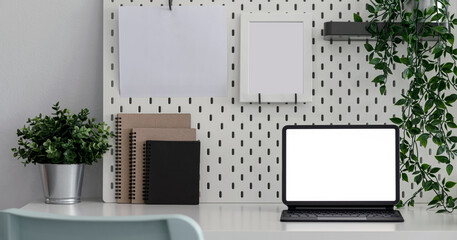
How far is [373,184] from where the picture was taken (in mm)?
1739

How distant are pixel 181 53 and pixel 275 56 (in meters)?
0.26

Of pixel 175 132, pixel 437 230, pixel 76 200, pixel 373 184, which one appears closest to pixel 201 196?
pixel 175 132

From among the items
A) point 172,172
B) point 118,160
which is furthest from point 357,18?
point 118,160

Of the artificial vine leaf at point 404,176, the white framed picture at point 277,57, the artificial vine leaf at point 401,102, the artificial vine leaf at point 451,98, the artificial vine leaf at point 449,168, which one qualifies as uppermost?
the white framed picture at point 277,57

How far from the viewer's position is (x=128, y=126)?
6.22 feet

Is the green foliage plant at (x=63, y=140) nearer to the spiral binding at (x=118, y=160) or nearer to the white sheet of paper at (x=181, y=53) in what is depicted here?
the spiral binding at (x=118, y=160)

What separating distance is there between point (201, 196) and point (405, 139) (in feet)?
1.93

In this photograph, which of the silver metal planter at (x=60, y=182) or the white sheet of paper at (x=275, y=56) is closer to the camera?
the silver metal planter at (x=60, y=182)

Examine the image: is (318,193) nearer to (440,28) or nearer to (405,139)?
(405,139)

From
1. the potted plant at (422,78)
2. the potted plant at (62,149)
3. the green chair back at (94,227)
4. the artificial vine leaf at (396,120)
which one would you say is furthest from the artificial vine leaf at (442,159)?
the green chair back at (94,227)

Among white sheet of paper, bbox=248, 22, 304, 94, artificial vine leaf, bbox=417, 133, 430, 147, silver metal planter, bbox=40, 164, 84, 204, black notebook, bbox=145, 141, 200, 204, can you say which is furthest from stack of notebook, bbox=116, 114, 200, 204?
artificial vine leaf, bbox=417, 133, 430, 147

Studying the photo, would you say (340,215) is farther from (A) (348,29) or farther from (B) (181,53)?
(B) (181,53)

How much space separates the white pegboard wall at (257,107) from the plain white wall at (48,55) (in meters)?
0.07

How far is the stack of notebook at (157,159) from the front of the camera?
6.07 ft
